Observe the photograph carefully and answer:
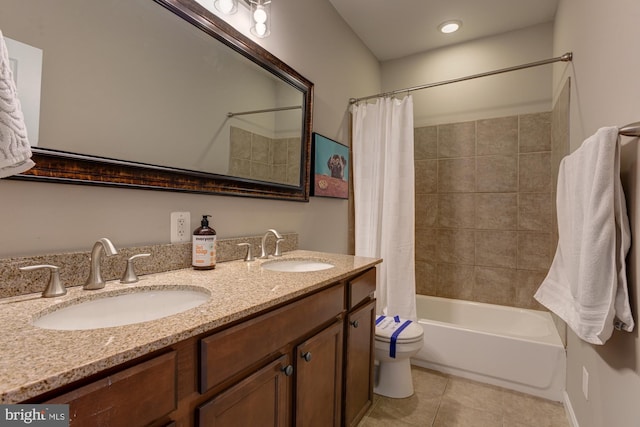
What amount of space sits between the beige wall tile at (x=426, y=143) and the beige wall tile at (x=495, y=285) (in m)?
1.10

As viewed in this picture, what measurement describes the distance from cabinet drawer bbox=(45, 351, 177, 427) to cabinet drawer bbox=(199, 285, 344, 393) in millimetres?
91

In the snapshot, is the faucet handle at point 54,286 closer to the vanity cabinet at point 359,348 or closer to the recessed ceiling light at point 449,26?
the vanity cabinet at point 359,348

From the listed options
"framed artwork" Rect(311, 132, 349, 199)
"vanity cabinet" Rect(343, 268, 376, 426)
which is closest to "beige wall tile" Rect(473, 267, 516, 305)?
"framed artwork" Rect(311, 132, 349, 199)

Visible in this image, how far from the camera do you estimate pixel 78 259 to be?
92cm

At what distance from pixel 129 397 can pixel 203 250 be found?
2.32 ft

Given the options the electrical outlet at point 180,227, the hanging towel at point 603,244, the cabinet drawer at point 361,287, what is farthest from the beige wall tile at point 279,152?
the hanging towel at point 603,244

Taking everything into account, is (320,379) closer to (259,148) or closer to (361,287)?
(361,287)

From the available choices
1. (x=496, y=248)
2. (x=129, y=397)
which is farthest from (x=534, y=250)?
(x=129, y=397)

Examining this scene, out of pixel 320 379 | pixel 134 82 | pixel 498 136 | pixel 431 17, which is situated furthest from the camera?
pixel 498 136

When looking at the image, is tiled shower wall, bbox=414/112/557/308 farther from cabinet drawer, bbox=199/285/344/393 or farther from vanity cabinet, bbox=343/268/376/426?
cabinet drawer, bbox=199/285/344/393

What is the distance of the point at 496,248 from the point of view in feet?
8.60

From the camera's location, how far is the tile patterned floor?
5.54 ft

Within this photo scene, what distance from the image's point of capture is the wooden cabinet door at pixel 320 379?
106cm

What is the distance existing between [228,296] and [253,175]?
831mm
